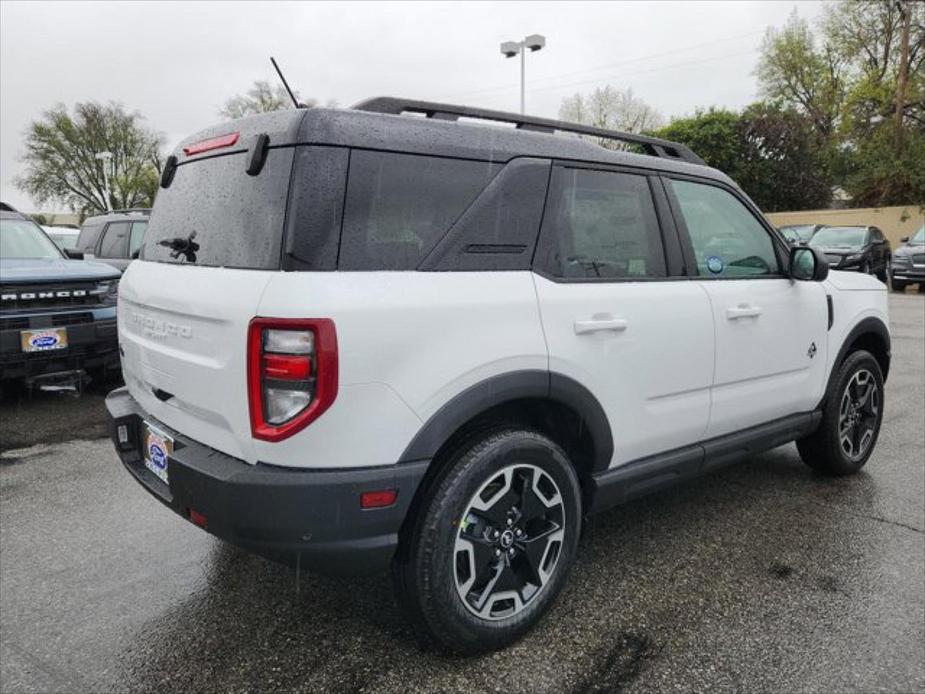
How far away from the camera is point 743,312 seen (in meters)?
3.20

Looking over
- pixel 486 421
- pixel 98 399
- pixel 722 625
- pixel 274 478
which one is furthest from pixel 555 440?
pixel 98 399

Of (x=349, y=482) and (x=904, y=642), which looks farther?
(x=904, y=642)

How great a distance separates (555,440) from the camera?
105 inches

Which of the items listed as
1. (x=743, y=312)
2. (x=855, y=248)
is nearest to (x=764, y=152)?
(x=855, y=248)

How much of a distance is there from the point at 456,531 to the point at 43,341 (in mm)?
4795

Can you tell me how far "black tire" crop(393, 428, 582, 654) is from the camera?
7.23 ft

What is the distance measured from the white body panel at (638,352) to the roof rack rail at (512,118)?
0.70 m

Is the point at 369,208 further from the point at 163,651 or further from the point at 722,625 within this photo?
the point at 722,625

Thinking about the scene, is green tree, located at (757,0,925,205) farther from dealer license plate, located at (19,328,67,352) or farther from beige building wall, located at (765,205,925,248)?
dealer license plate, located at (19,328,67,352)

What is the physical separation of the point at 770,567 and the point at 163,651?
2.54m

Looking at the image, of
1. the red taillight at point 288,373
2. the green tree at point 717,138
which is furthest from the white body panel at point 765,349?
the green tree at point 717,138

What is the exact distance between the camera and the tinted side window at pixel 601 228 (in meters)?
2.59

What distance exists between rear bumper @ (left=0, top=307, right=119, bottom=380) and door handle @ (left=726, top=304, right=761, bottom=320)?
4.40 m

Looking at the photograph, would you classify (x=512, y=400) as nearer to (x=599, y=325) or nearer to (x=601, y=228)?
(x=599, y=325)
